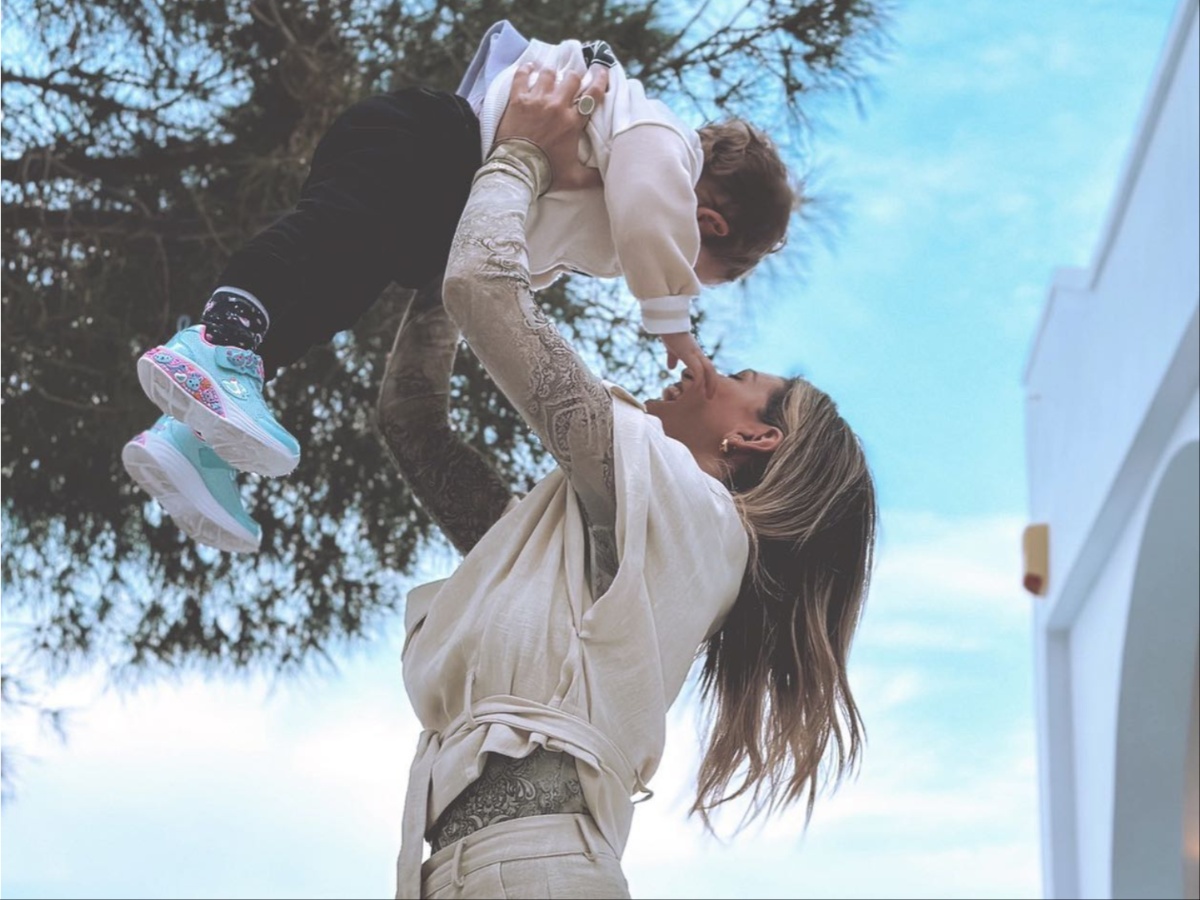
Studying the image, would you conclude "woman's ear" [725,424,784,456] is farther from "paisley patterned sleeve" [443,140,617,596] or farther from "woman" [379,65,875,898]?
"paisley patterned sleeve" [443,140,617,596]

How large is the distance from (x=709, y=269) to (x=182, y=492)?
0.76 meters

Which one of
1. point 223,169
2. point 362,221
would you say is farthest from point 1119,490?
point 362,221

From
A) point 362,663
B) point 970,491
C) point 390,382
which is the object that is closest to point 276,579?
point 362,663

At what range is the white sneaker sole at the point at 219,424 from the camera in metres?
1.45

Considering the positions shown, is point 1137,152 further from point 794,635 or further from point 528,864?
point 528,864

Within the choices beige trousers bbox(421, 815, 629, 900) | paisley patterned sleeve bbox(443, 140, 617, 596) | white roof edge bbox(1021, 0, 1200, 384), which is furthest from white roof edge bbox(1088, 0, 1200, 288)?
beige trousers bbox(421, 815, 629, 900)

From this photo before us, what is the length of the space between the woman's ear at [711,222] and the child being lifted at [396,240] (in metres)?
0.13

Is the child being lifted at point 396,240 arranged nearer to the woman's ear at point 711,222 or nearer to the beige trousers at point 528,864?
the woman's ear at point 711,222

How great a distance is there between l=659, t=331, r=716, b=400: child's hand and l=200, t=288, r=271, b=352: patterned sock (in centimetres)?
42

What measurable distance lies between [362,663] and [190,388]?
7.40ft

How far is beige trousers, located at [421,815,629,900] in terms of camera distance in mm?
1330

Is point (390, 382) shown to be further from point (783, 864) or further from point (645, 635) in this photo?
point (783, 864)

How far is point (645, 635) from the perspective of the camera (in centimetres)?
143

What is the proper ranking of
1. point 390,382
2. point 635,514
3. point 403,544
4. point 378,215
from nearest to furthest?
point 635,514 < point 378,215 < point 390,382 < point 403,544
